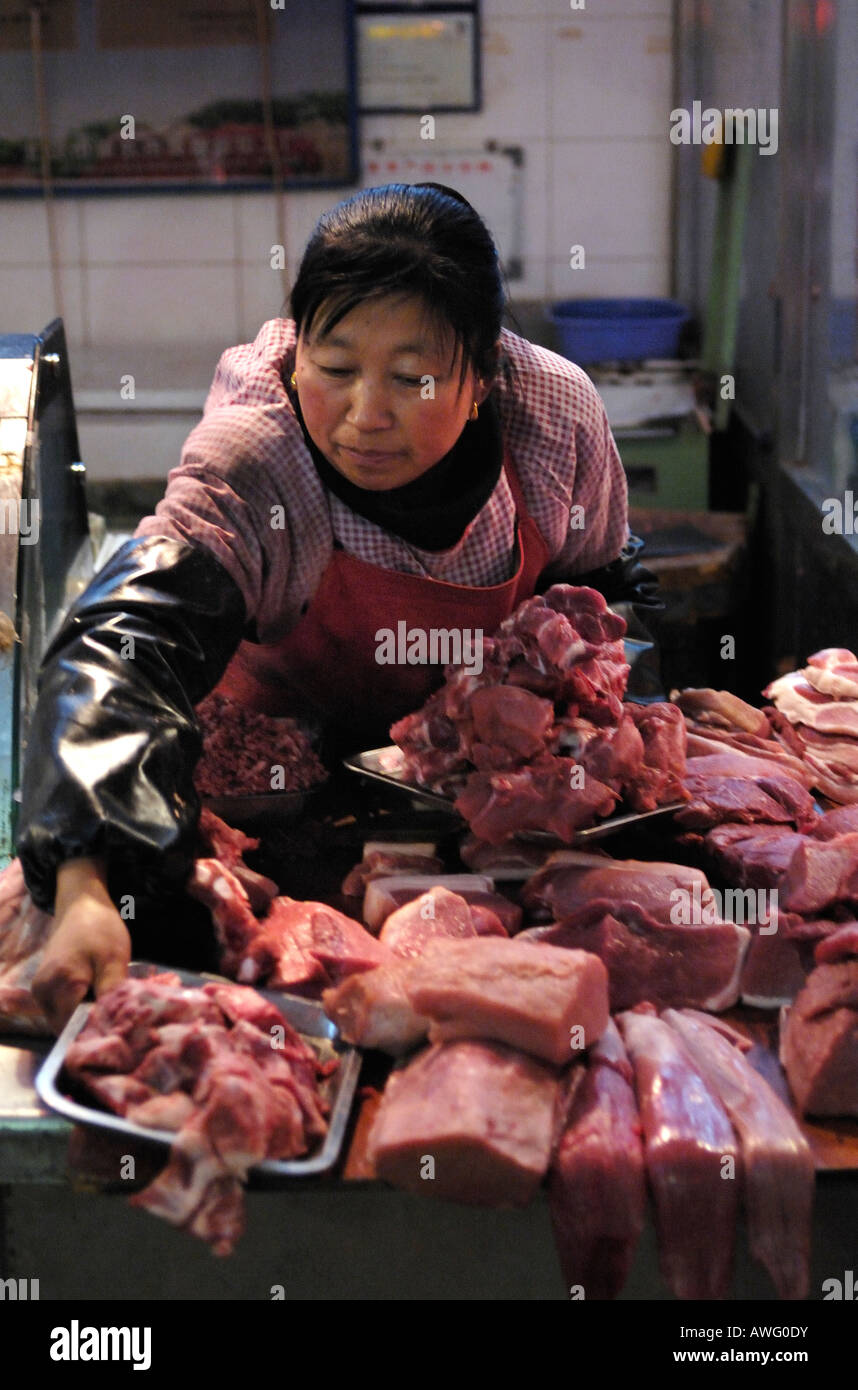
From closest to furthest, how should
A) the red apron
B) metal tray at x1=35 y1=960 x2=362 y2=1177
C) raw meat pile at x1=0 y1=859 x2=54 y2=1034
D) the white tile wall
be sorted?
metal tray at x1=35 y1=960 x2=362 y2=1177, raw meat pile at x1=0 y1=859 x2=54 y2=1034, the red apron, the white tile wall

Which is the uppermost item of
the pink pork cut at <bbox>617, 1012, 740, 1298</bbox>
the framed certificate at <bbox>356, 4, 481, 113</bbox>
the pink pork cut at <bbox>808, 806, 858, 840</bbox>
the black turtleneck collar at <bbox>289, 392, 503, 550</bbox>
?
the framed certificate at <bbox>356, 4, 481, 113</bbox>

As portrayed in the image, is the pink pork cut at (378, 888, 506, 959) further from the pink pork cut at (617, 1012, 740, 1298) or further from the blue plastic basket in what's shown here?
the blue plastic basket

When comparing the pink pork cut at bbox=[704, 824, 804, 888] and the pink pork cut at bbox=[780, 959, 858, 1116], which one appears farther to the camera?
the pink pork cut at bbox=[704, 824, 804, 888]

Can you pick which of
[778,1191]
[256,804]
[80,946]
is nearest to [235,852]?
[256,804]

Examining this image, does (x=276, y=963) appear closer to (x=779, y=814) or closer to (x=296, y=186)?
(x=779, y=814)

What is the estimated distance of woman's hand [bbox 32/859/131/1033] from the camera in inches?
72.6

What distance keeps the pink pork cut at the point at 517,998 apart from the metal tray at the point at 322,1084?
0.45ft

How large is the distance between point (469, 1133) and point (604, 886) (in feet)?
1.96

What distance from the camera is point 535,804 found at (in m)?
2.23

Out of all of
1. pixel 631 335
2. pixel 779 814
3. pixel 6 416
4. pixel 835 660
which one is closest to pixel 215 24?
pixel 631 335

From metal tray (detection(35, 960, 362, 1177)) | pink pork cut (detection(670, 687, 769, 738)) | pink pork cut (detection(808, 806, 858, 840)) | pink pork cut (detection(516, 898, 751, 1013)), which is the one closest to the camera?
metal tray (detection(35, 960, 362, 1177))

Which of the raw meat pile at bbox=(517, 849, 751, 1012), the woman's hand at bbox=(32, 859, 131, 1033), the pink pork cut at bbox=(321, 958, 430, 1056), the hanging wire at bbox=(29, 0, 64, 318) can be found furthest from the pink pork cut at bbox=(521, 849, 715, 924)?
the hanging wire at bbox=(29, 0, 64, 318)

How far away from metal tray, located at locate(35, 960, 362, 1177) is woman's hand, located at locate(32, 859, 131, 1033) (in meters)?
0.03

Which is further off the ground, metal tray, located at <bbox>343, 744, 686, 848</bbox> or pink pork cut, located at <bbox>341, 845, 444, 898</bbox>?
metal tray, located at <bbox>343, 744, 686, 848</bbox>
